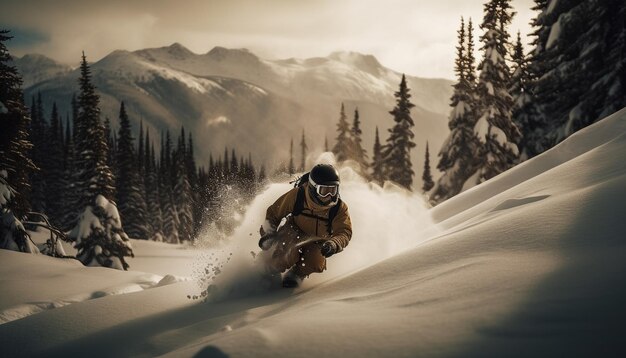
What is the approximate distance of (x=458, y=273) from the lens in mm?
3436

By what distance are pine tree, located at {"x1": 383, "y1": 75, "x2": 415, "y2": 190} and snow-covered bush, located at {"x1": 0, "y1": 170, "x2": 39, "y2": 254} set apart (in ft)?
100

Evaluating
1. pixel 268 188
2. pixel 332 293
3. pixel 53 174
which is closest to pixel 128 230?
pixel 53 174

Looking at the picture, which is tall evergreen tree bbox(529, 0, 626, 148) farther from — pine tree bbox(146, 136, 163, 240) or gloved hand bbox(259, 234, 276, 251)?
pine tree bbox(146, 136, 163, 240)

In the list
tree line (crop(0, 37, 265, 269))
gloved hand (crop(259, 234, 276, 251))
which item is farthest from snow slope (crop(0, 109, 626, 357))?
tree line (crop(0, 37, 265, 269))

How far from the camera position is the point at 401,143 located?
130 feet

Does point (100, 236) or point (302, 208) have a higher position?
point (302, 208)

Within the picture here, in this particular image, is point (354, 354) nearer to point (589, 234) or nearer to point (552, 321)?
point (552, 321)

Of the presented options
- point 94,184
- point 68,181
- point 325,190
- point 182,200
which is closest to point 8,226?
point 94,184

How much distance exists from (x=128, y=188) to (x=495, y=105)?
40237 mm

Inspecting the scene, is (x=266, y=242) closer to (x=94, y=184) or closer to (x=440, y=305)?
(x=440, y=305)

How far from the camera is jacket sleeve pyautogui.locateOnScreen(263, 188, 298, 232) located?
6.33m

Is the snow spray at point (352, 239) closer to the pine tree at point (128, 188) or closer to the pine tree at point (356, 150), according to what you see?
the pine tree at point (356, 150)

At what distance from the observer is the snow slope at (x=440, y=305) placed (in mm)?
2250

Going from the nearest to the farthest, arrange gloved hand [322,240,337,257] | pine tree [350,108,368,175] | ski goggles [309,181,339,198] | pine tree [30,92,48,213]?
gloved hand [322,240,337,257]
ski goggles [309,181,339,198]
pine tree [350,108,368,175]
pine tree [30,92,48,213]
